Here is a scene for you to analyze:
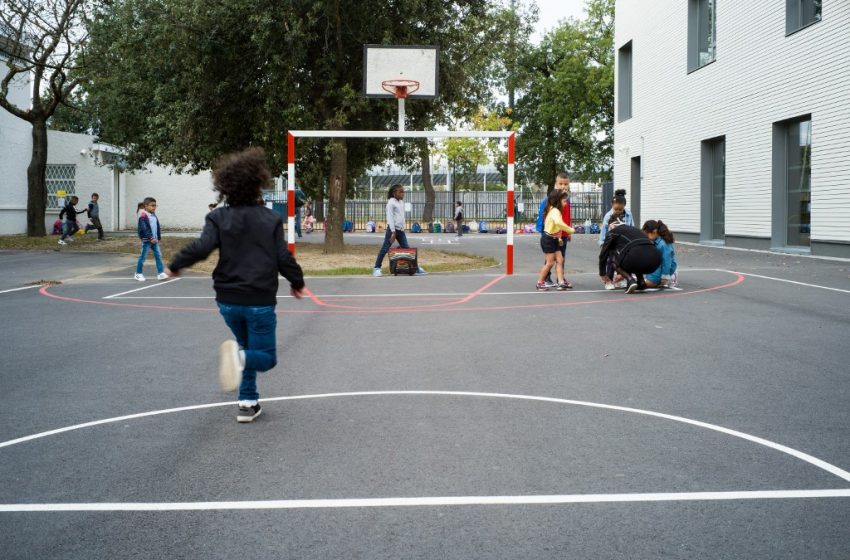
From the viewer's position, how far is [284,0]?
21844 millimetres

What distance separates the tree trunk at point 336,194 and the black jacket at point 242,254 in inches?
736

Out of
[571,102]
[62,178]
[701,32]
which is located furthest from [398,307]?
[571,102]

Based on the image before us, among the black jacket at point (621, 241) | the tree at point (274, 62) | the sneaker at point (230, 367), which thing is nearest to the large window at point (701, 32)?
the tree at point (274, 62)

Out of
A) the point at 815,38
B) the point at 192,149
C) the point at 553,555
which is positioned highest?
the point at 815,38

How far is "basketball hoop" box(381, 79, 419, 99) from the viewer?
18.9 meters

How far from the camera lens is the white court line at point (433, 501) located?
423 cm

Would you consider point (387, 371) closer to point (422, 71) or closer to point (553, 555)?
point (553, 555)

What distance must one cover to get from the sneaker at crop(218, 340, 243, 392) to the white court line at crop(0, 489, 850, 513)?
139cm

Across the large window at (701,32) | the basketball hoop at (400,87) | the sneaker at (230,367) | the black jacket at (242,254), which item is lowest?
the sneaker at (230,367)

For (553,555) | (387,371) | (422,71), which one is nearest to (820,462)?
(553,555)

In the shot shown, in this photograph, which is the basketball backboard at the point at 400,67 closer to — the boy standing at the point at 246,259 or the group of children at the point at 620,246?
the group of children at the point at 620,246

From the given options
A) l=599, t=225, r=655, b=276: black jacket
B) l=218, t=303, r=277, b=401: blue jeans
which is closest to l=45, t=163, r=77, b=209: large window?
l=599, t=225, r=655, b=276: black jacket

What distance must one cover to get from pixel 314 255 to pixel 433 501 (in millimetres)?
20468

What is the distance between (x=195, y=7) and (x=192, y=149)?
18.3 ft
